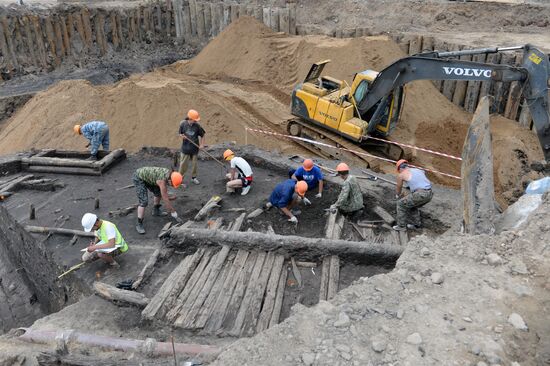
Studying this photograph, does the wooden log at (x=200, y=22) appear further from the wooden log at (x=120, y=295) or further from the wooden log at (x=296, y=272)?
the wooden log at (x=120, y=295)

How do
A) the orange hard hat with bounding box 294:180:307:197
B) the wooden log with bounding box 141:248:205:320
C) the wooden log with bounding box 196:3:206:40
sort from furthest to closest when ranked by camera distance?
the wooden log with bounding box 196:3:206:40 < the orange hard hat with bounding box 294:180:307:197 < the wooden log with bounding box 141:248:205:320

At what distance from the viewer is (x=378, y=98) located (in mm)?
11727

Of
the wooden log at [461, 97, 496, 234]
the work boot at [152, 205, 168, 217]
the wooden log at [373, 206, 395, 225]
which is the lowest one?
the work boot at [152, 205, 168, 217]

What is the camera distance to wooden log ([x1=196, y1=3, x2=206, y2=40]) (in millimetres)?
21438

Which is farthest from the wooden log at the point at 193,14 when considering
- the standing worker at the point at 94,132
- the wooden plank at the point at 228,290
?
the wooden plank at the point at 228,290

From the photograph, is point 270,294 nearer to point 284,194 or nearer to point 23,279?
point 284,194

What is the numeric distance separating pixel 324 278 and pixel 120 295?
299 cm

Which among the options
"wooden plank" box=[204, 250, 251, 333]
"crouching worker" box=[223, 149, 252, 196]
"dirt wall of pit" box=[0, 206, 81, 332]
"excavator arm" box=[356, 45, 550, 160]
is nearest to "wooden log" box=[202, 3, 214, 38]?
"excavator arm" box=[356, 45, 550, 160]

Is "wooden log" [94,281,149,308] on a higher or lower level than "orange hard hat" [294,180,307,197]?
lower

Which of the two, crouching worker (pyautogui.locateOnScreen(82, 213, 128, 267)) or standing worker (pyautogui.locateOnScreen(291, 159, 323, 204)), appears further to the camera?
standing worker (pyautogui.locateOnScreen(291, 159, 323, 204))

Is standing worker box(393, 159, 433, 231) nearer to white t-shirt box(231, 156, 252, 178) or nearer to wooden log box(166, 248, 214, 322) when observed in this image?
white t-shirt box(231, 156, 252, 178)

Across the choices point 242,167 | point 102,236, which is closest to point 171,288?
point 102,236

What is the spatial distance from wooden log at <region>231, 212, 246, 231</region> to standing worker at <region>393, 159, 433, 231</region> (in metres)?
2.84

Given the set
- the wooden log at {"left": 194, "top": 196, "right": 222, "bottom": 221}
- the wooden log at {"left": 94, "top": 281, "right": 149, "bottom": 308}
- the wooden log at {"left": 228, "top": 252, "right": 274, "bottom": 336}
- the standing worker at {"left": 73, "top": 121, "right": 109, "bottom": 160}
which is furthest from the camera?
the standing worker at {"left": 73, "top": 121, "right": 109, "bottom": 160}
